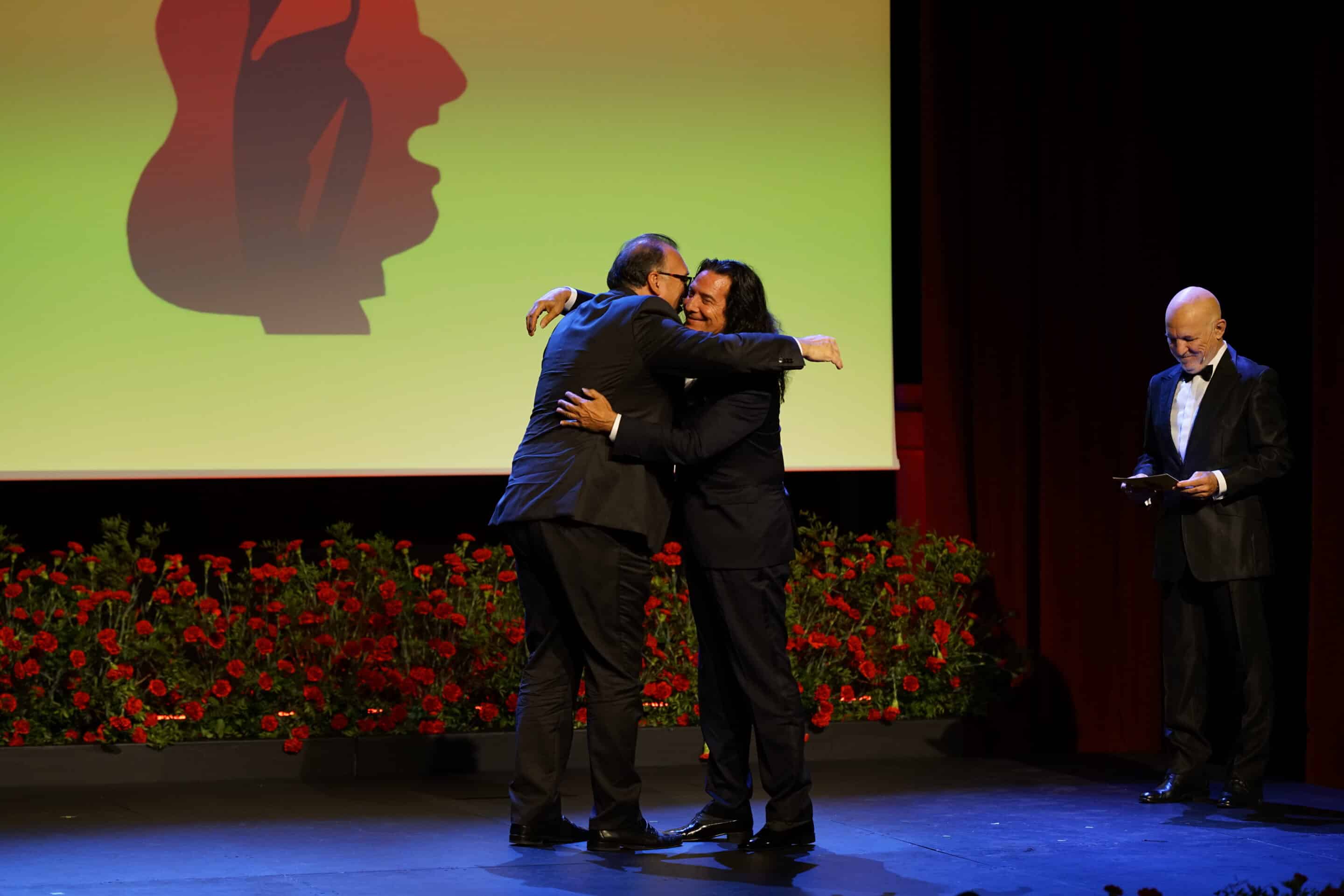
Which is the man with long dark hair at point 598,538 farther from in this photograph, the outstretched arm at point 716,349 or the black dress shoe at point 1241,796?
the black dress shoe at point 1241,796

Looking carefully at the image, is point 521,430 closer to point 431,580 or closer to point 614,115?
point 431,580

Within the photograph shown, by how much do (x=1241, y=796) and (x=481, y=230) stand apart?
2931 mm

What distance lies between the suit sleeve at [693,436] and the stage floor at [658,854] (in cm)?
86

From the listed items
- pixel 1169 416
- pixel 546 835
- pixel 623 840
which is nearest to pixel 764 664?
pixel 623 840

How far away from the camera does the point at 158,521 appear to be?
5863mm

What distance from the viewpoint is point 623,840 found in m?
3.31

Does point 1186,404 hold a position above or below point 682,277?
below

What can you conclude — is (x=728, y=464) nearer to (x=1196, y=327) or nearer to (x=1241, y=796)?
(x=1196, y=327)

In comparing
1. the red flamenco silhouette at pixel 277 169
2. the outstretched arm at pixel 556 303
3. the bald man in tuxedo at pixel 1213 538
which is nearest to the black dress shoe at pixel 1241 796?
the bald man in tuxedo at pixel 1213 538

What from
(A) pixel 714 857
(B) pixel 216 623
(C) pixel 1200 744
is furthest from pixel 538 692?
(C) pixel 1200 744

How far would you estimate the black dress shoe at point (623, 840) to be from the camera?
3299 mm

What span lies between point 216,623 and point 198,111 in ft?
5.53

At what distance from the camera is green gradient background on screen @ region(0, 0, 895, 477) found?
15.9ft

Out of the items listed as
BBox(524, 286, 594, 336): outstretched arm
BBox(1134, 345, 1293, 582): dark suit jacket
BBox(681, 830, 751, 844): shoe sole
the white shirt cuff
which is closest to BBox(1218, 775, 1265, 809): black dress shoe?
BBox(1134, 345, 1293, 582): dark suit jacket
